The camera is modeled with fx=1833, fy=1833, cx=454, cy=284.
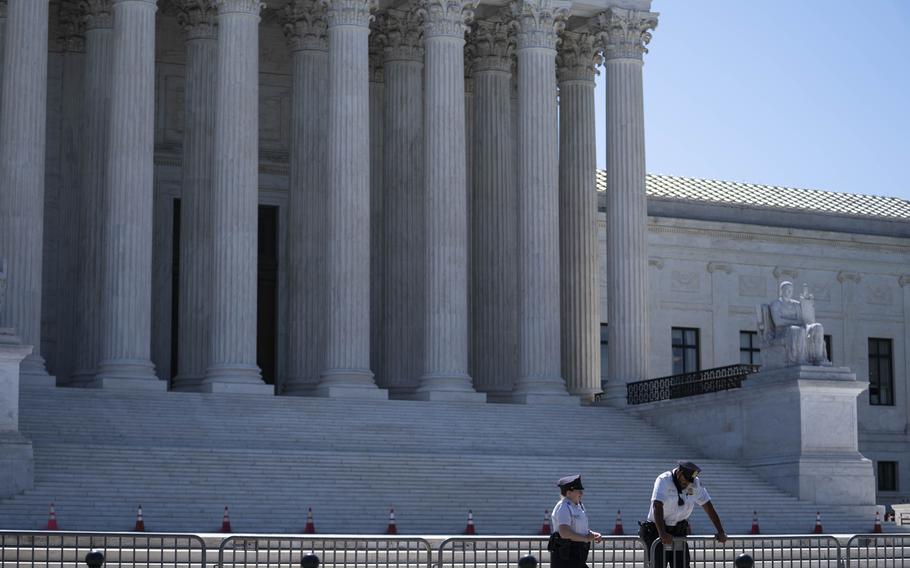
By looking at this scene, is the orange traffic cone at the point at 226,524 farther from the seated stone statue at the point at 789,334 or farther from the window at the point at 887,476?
the window at the point at 887,476

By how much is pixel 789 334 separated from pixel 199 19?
2197 centimetres

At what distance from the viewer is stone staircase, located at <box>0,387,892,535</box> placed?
44031mm

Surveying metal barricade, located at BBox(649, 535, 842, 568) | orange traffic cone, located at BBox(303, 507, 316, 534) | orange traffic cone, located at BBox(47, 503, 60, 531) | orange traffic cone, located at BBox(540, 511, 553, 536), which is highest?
metal barricade, located at BBox(649, 535, 842, 568)

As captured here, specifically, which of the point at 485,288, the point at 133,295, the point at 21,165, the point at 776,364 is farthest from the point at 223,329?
the point at 776,364

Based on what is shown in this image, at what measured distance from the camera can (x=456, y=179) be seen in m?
59.4

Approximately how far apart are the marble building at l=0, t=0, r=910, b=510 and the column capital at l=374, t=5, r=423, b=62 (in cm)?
7

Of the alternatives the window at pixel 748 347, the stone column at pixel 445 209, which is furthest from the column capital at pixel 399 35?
the window at pixel 748 347

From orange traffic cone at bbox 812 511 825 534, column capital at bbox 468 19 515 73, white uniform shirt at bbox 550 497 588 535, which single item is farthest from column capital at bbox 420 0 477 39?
white uniform shirt at bbox 550 497 588 535

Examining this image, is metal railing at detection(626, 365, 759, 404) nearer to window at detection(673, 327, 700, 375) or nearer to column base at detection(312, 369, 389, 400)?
column base at detection(312, 369, 389, 400)

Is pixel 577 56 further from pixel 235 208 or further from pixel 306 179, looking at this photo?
pixel 235 208

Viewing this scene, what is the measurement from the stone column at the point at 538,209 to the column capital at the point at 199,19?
402 inches

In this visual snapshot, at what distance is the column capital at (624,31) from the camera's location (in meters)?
62.9

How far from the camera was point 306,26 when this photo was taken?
2441 inches

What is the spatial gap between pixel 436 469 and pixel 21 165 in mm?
15194
